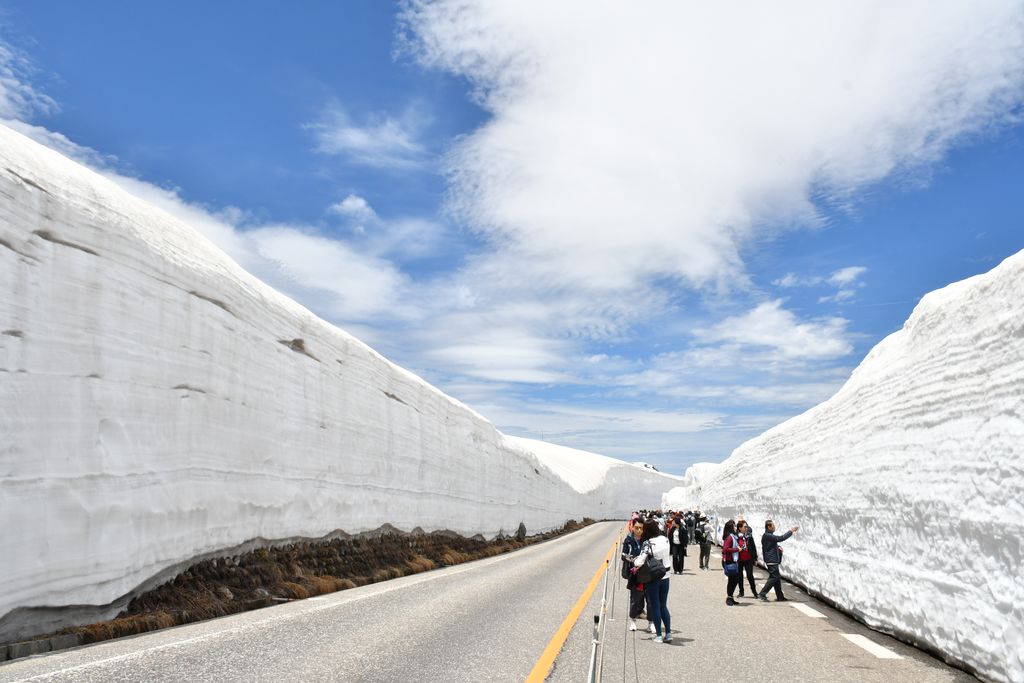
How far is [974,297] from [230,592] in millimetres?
11633

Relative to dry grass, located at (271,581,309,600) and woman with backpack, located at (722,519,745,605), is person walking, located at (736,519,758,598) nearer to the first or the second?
woman with backpack, located at (722,519,745,605)

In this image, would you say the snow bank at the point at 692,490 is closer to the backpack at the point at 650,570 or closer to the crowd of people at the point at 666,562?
the crowd of people at the point at 666,562

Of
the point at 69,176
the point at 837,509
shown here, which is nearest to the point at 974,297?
the point at 837,509

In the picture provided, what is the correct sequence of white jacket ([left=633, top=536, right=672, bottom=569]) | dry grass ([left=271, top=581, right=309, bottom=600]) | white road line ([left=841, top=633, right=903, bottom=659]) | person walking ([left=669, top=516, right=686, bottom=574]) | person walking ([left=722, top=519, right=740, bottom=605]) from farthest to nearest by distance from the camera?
person walking ([left=669, top=516, right=686, bottom=574]) < dry grass ([left=271, top=581, right=309, bottom=600]) < person walking ([left=722, top=519, right=740, bottom=605]) < white jacket ([left=633, top=536, right=672, bottom=569]) < white road line ([left=841, top=633, right=903, bottom=659])

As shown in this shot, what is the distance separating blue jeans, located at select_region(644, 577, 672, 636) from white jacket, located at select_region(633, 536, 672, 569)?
0.87 feet

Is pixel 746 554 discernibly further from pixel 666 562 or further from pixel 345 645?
pixel 345 645

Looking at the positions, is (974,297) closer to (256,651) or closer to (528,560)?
(256,651)

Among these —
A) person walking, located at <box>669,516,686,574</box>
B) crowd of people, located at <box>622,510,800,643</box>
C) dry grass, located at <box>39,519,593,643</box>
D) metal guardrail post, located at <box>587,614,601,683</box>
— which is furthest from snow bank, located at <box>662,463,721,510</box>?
metal guardrail post, located at <box>587,614,601,683</box>

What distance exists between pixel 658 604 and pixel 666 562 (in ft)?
1.75

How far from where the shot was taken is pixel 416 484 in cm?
2459

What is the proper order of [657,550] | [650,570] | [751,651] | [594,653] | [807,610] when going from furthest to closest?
[807,610] < [657,550] < [650,570] < [751,651] < [594,653]

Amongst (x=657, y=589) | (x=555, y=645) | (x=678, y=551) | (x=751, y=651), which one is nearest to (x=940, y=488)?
(x=751, y=651)

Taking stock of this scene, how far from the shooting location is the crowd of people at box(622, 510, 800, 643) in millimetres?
8602

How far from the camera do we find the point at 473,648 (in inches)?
296
